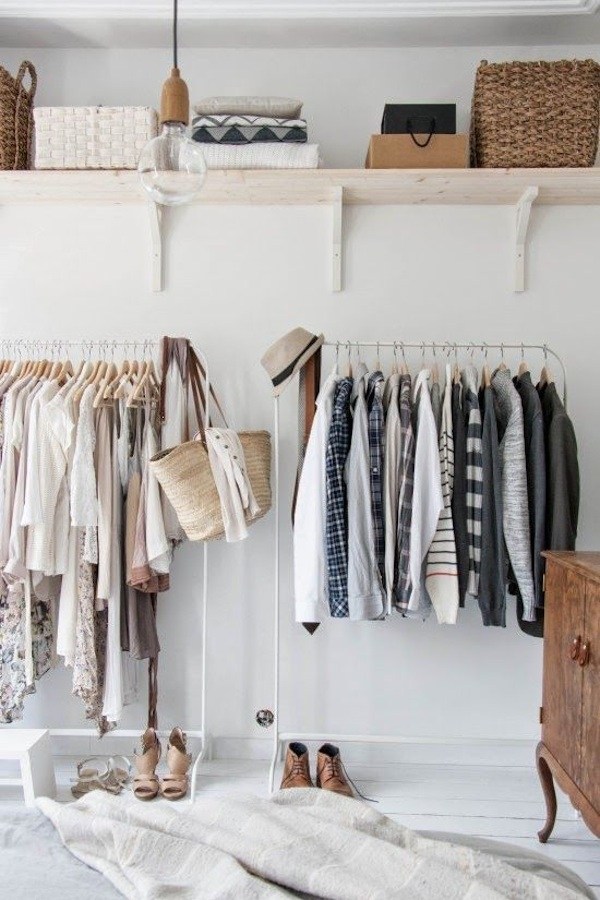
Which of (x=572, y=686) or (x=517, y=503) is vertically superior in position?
(x=517, y=503)

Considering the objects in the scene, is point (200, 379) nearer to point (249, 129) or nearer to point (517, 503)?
point (249, 129)

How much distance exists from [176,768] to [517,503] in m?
1.53

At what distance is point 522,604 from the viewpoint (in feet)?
8.04

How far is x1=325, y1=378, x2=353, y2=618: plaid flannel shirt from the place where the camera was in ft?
8.04

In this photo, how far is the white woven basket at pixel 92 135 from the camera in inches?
104

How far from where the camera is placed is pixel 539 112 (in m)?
2.56

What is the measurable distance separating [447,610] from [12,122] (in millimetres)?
2361

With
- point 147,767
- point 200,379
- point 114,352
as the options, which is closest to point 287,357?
point 200,379

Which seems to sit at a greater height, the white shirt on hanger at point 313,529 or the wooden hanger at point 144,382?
the wooden hanger at point 144,382

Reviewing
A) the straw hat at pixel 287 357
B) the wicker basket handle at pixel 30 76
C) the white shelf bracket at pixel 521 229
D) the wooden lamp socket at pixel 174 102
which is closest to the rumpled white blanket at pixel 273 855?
the wooden lamp socket at pixel 174 102

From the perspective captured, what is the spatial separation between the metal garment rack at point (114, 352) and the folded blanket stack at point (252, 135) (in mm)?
715

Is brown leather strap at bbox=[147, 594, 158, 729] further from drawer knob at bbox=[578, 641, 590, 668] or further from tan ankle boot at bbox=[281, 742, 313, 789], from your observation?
drawer knob at bbox=[578, 641, 590, 668]

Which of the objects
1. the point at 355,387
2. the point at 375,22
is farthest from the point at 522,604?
the point at 375,22

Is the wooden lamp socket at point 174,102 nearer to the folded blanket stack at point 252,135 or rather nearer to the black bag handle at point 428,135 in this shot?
the folded blanket stack at point 252,135
